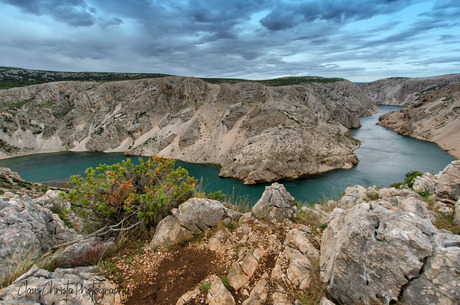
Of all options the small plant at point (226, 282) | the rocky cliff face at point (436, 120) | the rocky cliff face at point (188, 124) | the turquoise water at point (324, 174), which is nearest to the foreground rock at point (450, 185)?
the small plant at point (226, 282)

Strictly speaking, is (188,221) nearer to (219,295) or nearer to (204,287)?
(204,287)

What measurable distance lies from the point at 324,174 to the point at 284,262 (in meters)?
33.0

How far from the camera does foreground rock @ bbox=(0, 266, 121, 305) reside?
274cm

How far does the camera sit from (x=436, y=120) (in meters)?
55.6

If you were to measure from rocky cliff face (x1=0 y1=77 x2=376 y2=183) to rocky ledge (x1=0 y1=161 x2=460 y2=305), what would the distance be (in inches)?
1050

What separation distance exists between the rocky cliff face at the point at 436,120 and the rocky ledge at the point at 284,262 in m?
55.1

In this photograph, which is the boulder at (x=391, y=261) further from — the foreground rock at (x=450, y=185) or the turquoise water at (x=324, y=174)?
the turquoise water at (x=324, y=174)

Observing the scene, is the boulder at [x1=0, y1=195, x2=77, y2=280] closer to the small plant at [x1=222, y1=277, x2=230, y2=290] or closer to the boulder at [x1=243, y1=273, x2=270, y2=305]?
the small plant at [x1=222, y1=277, x2=230, y2=290]

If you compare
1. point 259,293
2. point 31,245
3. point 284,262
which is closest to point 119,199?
point 31,245

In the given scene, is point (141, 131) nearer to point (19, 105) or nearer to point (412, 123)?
point (19, 105)

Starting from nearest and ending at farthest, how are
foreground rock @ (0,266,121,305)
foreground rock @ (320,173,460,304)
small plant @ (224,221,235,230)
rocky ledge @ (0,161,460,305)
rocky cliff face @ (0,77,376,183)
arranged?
1. foreground rock @ (320,173,460,304)
2. rocky ledge @ (0,161,460,305)
3. foreground rock @ (0,266,121,305)
4. small plant @ (224,221,235,230)
5. rocky cliff face @ (0,77,376,183)

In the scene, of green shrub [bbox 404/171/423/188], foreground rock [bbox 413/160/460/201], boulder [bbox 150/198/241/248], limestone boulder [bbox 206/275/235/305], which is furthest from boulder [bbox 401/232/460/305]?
green shrub [bbox 404/171/423/188]

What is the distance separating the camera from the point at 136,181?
6.19 m

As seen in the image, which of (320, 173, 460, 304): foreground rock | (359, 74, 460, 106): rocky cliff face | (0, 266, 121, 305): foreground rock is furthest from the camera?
(359, 74, 460, 106): rocky cliff face
